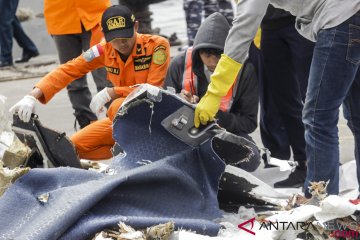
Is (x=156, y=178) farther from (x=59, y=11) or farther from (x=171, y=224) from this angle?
(x=59, y=11)

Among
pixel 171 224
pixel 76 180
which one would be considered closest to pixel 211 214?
pixel 171 224

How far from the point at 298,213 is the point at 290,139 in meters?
1.73

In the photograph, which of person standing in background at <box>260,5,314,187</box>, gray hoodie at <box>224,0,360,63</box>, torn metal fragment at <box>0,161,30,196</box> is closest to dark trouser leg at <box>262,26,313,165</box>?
person standing in background at <box>260,5,314,187</box>

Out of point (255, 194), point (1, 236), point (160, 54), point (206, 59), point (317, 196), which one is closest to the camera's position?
point (1, 236)

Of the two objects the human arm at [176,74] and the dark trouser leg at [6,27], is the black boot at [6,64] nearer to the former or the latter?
the dark trouser leg at [6,27]

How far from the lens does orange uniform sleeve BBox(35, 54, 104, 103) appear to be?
4004 millimetres

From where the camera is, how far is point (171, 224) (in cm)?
234

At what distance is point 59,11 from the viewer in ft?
17.3

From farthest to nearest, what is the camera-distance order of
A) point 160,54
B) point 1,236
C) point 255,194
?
point 160,54
point 255,194
point 1,236

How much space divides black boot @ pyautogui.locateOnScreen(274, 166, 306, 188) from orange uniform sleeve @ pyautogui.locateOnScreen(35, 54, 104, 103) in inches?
48.7

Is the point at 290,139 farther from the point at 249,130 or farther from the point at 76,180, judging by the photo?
the point at 76,180

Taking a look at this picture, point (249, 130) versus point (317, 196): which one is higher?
point (317, 196)

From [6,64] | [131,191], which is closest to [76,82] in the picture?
[131,191]

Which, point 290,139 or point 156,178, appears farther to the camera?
point 290,139
